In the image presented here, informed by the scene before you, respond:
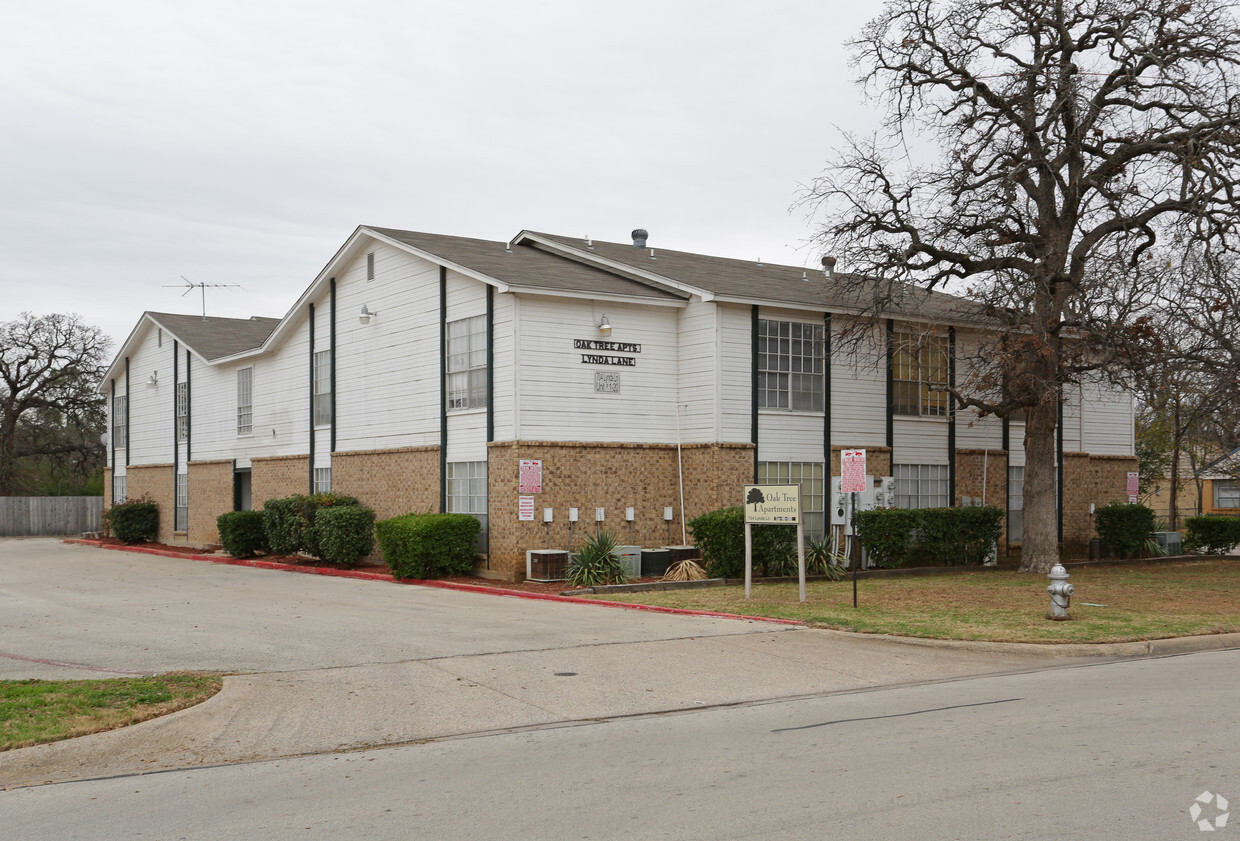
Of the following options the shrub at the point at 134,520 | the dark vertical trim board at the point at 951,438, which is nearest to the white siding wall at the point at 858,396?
the dark vertical trim board at the point at 951,438

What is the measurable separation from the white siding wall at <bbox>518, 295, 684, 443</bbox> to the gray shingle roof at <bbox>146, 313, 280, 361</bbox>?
17.0m

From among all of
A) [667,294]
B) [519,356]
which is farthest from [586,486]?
[667,294]

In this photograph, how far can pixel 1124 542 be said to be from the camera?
2980cm

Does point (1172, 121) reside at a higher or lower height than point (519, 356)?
higher

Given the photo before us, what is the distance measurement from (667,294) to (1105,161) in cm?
947

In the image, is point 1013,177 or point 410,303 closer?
point 1013,177

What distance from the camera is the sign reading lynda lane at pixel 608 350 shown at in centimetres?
2314

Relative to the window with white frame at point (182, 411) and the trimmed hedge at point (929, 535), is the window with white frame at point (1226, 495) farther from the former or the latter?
the window with white frame at point (182, 411)

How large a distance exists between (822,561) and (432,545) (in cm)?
789

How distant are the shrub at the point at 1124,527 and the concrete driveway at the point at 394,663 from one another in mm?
18163

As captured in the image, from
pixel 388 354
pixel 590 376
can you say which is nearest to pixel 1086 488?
pixel 590 376

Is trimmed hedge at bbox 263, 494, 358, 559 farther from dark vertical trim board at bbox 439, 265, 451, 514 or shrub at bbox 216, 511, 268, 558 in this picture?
dark vertical trim board at bbox 439, 265, 451, 514

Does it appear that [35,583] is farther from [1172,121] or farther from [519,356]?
[1172,121]

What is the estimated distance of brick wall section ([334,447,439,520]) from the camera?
82.4 ft
